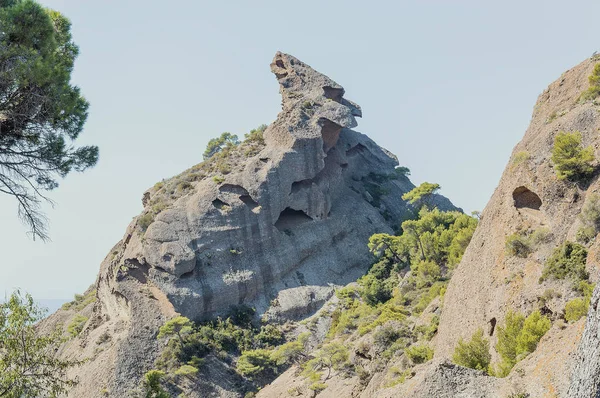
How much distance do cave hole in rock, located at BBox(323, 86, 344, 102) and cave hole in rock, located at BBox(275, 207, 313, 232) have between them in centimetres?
1618

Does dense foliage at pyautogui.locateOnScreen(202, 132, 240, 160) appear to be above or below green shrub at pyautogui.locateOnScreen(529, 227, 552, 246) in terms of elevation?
above

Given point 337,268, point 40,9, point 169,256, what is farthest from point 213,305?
point 40,9

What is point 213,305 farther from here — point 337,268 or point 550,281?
point 550,281

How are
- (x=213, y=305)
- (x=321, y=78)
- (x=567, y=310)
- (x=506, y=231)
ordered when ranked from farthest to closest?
(x=321, y=78), (x=213, y=305), (x=506, y=231), (x=567, y=310)

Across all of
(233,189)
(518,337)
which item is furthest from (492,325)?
(233,189)

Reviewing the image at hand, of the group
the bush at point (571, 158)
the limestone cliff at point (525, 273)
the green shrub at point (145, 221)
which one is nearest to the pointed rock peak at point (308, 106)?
the green shrub at point (145, 221)

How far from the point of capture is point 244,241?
6444 centimetres

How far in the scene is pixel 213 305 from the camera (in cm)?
6019

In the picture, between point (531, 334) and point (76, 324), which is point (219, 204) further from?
point (531, 334)

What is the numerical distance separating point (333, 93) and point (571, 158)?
5435 cm

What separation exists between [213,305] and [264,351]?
7.62 m

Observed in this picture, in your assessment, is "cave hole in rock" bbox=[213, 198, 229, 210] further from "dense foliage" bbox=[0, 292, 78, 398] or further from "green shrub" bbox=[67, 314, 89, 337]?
"dense foliage" bbox=[0, 292, 78, 398]

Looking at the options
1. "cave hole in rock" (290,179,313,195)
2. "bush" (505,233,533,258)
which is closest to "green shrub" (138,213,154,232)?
"cave hole in rock" (290,179,313,195)

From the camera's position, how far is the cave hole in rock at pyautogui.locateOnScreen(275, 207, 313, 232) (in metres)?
68.8
